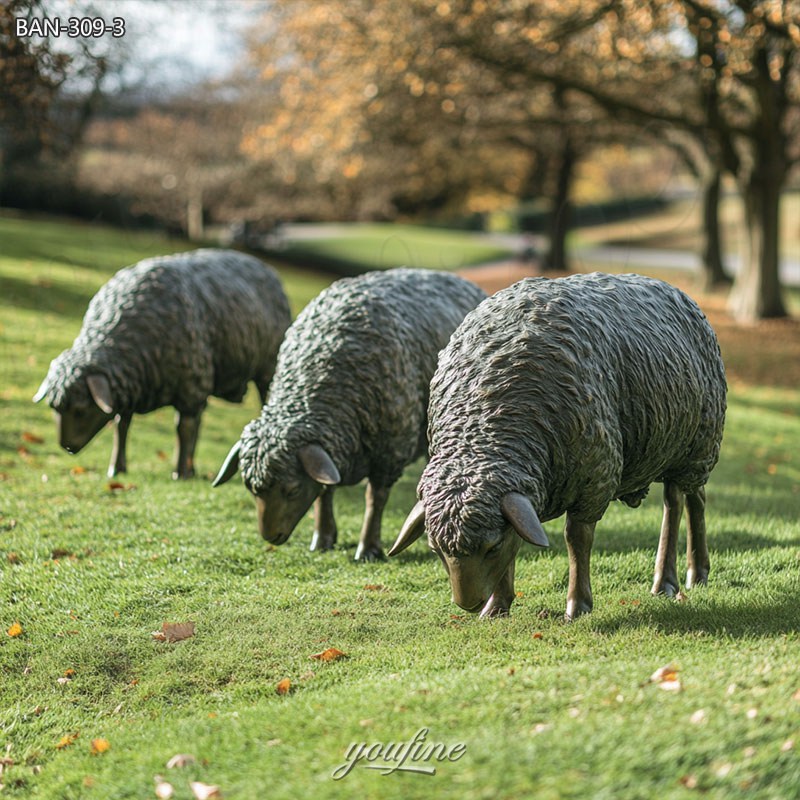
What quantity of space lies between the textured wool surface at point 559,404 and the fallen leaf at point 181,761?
1851 millimetres

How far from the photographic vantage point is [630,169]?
53156 millimetres

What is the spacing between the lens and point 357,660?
21.3 feet

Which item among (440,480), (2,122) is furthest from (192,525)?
(2,122)

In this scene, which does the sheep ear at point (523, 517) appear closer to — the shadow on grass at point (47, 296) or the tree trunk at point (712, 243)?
the shadow on grass at point (47, 296)

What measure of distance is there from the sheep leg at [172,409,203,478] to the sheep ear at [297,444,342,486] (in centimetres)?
347

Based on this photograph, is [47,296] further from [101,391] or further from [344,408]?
[344,408]

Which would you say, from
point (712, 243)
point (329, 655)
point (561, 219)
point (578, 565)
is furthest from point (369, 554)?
point (712, 243)

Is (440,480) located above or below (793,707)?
above

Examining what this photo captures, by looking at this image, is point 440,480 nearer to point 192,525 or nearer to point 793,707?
point 793,707

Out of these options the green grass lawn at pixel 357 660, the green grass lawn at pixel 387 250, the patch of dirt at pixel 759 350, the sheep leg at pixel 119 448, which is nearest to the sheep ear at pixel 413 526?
the green grass lawn at pixel 357 660

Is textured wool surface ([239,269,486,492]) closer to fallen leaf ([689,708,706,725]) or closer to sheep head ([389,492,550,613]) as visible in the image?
sheep head ([389,492,550,613])

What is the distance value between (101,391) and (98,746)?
486 centimetres

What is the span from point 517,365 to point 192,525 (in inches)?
175

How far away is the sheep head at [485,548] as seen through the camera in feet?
18.9
